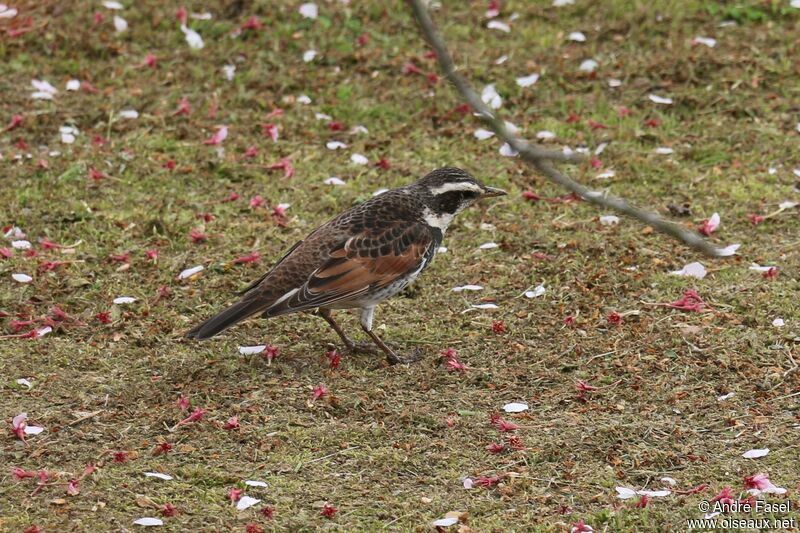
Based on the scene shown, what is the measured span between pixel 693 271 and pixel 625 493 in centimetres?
319

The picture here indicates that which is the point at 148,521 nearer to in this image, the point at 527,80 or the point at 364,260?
the point at 364,260

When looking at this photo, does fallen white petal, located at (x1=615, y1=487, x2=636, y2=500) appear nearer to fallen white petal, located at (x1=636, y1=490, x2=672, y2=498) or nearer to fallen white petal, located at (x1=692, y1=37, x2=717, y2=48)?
fallen white petal, located at (x1=636, y1=490, x2=672, y2=498)

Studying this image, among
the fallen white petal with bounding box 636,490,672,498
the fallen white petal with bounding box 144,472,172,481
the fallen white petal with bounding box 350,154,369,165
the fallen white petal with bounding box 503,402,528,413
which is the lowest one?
the fallen white petal with bounding box 350,154,369,165

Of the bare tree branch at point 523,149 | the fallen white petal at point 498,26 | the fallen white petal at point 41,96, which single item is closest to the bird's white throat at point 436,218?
the fallen white petal at point 498,26

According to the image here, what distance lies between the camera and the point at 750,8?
13.9 metres

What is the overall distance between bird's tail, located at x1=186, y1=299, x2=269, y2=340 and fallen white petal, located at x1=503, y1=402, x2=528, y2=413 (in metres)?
1.88

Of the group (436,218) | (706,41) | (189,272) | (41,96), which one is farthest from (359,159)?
(706,41)

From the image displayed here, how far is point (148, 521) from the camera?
6.59 m

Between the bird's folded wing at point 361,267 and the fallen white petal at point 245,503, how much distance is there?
1.69 metres

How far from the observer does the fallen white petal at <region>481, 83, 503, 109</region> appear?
1257cm

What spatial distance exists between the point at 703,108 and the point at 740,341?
4.54m

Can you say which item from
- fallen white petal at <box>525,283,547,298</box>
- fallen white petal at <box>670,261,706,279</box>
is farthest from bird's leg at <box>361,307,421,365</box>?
fallen white petal at <box>670,261,706,279</box>

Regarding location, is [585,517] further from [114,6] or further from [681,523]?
[114,6]

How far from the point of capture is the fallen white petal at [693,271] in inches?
373
